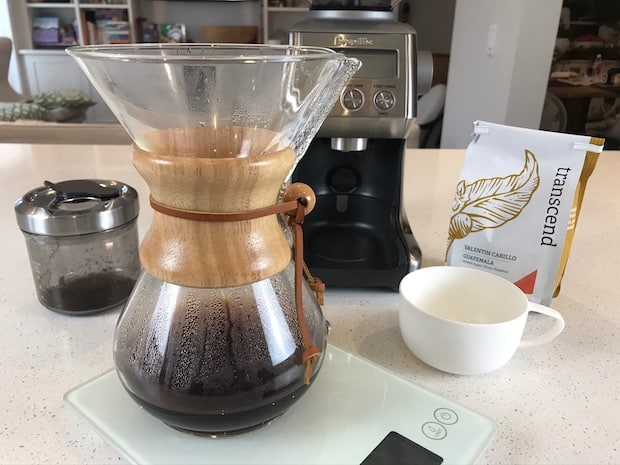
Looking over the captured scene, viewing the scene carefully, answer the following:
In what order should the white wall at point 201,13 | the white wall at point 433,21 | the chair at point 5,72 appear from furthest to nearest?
the white wall at point 433,21 < the white wall at point 201,13 < the chair at point 5,72

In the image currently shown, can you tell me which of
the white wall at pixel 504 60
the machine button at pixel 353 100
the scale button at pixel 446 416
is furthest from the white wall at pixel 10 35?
the scale button at pixel 446 416

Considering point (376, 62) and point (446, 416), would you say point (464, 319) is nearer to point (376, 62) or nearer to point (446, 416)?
point (446, 416)

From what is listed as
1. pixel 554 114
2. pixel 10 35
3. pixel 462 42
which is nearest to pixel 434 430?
pixel 462 42

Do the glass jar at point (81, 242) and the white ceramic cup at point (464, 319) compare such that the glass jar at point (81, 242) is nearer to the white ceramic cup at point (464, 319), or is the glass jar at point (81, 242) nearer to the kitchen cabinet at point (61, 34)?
the white ceramic cup at point (464, 319)

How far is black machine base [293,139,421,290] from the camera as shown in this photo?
2.27ft

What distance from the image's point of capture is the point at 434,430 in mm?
442

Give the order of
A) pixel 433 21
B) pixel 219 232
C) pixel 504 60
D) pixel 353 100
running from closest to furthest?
pixel 219 232 → pixel 353 100 → pixel 504 60 → pixel 433 21

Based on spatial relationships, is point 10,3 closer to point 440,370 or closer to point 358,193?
point 358,193

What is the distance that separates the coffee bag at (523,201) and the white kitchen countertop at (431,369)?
71mm

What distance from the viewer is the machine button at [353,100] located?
2.14ft

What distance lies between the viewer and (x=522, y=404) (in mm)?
498

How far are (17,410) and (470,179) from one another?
0.51 m

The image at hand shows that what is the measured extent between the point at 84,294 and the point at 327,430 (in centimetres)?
32

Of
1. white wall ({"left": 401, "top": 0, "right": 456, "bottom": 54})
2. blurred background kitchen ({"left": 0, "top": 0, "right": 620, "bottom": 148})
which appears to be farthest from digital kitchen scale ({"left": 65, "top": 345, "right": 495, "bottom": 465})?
white wall ({"left": 401, "top": 0, "right": 456, "bottom": 54})
